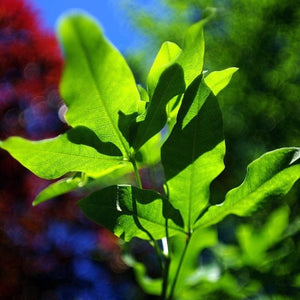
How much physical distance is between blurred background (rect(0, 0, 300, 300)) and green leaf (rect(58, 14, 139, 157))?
1.25m

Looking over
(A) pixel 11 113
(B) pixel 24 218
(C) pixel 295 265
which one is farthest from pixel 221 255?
(A) pixel 11 113

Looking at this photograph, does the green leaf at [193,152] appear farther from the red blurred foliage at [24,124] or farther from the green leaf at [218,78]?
the red blurred foliage at [24,124]

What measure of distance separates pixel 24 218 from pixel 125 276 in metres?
0.87

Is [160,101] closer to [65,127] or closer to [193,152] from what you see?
[193,152]

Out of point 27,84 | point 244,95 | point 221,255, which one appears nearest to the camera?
point 221,255

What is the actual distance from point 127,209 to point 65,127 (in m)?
3.20

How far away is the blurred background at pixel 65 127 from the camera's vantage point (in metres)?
2.21

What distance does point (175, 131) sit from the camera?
1.09ft

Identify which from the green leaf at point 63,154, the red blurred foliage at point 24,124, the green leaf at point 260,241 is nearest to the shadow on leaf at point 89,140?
the green leaf at point 63,154

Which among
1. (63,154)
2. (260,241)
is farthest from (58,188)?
(260,241)

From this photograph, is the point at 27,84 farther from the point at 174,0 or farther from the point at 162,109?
the point at 162,109

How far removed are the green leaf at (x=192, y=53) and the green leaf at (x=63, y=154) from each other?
0.26 feet

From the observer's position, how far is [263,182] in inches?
13.6

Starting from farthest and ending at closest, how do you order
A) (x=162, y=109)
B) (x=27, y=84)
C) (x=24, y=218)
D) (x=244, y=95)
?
(x=27, y=84) → (x=24, y=218) → (x=244, y=95) → (x=162, y=109)
